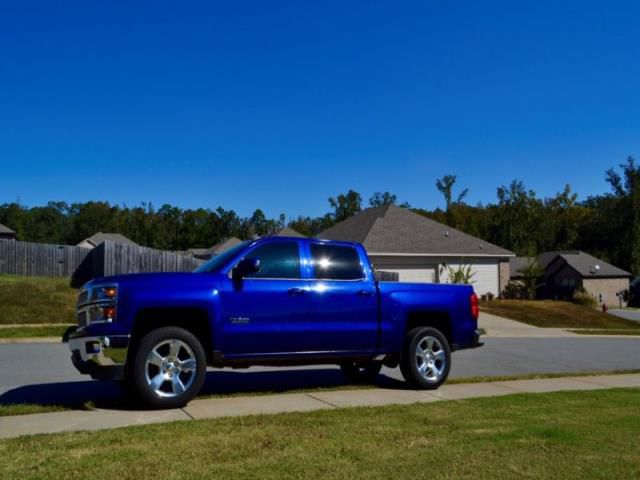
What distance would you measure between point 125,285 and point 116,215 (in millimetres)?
95208

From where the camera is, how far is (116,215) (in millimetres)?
98062

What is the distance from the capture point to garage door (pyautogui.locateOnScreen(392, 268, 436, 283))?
110 ft

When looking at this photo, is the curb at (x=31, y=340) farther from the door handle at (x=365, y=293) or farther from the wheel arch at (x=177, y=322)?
the door handle at (x=365, y=293)

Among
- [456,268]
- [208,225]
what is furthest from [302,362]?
[208,225]

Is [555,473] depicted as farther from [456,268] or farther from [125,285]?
[456,268]

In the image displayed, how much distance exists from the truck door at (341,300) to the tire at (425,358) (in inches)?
23.8

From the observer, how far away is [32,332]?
58.3ft

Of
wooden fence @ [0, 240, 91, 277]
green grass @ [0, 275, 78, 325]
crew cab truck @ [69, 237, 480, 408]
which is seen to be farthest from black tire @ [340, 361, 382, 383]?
wooden fence @ [0, 240, 91, 277]

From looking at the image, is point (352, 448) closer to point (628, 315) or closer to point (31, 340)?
point (31, 340)

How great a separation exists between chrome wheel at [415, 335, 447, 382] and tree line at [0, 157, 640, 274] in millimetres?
42309

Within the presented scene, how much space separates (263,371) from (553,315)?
22226 mm

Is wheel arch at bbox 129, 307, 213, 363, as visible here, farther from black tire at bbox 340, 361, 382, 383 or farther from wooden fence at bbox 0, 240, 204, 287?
wooden fence at bbox 0, 240, 204, 287

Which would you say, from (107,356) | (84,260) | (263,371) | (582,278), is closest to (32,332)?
(263,371)

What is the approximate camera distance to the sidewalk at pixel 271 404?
6.52 meters
